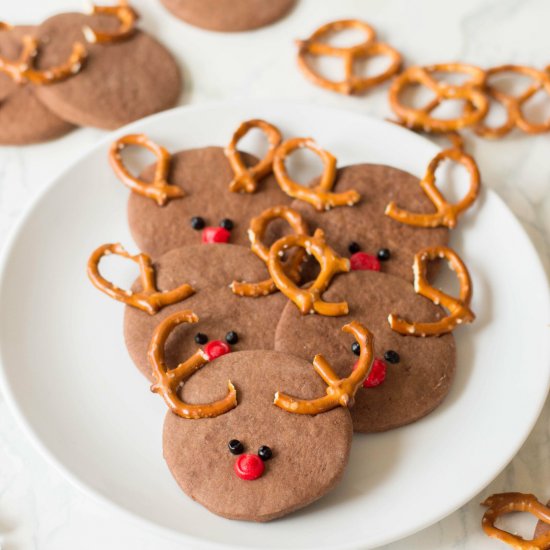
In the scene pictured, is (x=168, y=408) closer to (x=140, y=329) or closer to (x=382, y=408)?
(x=140, y=329)

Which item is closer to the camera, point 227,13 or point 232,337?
point 232,337

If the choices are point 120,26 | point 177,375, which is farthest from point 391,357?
point 120,26

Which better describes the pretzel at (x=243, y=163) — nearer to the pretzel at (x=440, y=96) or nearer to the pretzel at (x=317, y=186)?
the pretzel at (x=317, y=186)

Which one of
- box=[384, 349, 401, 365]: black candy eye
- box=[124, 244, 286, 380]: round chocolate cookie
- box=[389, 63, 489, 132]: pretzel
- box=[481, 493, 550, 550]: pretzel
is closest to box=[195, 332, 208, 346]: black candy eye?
box=[124, 244, 286, 380]: round chocolate cookie

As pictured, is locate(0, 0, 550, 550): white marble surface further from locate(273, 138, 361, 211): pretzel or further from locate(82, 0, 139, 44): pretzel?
locate(273, 138, 361, 211): pretzel

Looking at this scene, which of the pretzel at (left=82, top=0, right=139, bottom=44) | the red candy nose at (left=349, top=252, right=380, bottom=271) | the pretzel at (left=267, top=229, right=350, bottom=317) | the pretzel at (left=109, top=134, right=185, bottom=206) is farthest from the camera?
the pretzel at (left=82, top=0, right=139, bottom=44)

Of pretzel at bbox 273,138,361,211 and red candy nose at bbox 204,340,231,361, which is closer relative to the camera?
red candy nose at bbox 204,340,231,361

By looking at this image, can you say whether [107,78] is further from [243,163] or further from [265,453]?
[265,453]
